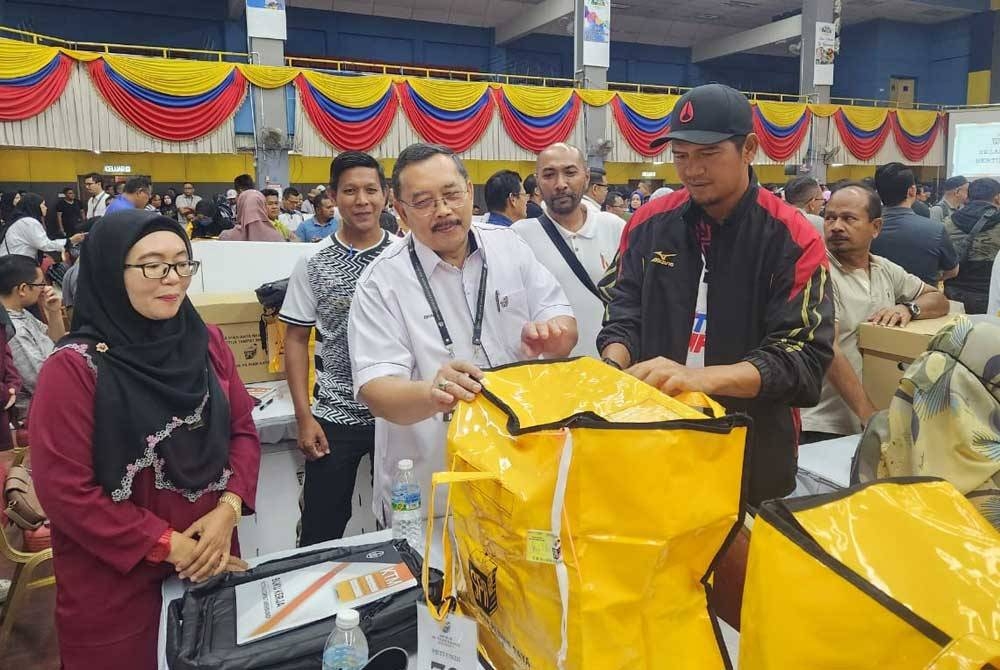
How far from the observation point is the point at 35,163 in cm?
1138

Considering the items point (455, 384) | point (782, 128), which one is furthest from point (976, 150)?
point (455, 384)

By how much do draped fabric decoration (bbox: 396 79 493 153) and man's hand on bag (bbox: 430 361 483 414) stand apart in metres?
11.3

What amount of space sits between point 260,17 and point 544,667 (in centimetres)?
1237

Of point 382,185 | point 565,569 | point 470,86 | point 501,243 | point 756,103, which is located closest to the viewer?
point 565,569

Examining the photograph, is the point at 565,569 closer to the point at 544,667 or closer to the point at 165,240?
the point at 544,667

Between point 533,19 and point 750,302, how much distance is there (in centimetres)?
1623

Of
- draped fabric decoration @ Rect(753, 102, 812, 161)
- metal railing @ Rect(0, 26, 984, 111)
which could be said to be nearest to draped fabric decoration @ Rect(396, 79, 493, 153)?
metal railing @ Rect(0, 26, 984, 111)

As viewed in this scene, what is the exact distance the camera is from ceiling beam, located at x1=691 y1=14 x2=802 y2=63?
53.1 feet

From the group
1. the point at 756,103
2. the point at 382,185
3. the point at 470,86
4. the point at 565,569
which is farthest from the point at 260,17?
the point at 565,569

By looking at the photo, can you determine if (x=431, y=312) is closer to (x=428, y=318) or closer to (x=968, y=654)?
(x=428, y=318)

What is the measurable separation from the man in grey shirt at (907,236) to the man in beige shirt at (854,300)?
0.74 meters

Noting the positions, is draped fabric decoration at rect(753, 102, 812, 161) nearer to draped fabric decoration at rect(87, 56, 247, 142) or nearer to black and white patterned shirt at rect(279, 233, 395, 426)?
draped fabric decoration at rect(87, 56, 247, 142)

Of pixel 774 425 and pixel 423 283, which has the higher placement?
pixel 423 283

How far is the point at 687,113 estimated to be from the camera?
4.23ft
